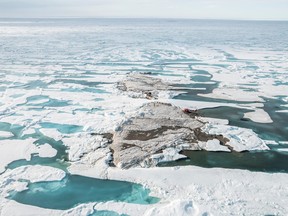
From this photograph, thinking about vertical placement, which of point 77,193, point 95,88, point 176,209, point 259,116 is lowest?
point 95,88

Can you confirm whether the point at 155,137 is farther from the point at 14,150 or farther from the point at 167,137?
the point at 14,150

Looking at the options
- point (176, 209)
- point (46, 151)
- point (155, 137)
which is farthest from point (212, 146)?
point (46, 151)

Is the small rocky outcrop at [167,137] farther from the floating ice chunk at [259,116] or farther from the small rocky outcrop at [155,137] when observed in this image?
the floating ice chunk at [259,116]

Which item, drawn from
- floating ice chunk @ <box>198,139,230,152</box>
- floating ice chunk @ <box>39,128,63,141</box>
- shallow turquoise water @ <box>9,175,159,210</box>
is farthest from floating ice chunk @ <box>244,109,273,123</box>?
floating ice chunk @ <box>39,128,63,141</box>

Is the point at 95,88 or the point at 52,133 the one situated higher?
the point at 52,133

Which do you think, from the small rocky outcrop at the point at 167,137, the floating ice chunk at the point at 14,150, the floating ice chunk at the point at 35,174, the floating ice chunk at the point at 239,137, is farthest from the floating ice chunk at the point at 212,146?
the floating ice chunk at the point at 14,150

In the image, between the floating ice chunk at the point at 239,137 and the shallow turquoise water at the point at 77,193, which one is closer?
the shallow turquoise water at the point at 77,193

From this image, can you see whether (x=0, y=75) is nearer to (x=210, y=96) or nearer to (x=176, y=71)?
(x=176, y=71)

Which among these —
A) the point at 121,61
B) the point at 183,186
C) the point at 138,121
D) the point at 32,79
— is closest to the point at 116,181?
the point at 183,186

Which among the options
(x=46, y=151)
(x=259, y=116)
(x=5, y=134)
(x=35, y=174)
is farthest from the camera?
(x=259, y=116)
